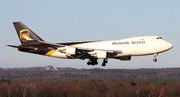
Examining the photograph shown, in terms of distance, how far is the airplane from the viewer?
213 feet

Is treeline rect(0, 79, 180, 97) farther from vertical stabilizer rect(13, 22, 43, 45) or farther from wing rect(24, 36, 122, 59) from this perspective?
wing rect(24, 36, 122, 59)

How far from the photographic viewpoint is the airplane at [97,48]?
64938 millimetres

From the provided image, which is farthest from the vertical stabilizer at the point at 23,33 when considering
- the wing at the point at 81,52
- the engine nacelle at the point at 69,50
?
the engine nacelle at the point at 69,50

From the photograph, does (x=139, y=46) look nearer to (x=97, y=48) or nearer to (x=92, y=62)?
(x=97, y=48)

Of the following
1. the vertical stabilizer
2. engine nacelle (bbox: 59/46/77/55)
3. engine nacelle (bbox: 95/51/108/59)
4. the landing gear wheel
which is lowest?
the landing gear wheel

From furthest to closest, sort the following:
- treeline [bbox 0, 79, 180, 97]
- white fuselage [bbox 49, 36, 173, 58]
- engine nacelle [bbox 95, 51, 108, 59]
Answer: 1. treeline [bbox 0, 79, 180, 97]
2. engine nacelle [bbox 95, 51, 108, 59]
3. white fuselage [bbox 49, 36, 173, 58]

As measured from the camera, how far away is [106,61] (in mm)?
69312

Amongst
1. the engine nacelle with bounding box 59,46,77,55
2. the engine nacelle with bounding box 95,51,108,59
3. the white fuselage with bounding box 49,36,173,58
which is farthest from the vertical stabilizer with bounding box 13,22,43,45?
the white fuselage with bounding box 49,36,173,58

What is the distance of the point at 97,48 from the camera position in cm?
6869

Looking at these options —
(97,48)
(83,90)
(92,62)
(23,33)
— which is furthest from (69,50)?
(83,90)

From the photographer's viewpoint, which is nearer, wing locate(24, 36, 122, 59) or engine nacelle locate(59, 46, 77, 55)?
wing locate(24, 36, 122, 59)

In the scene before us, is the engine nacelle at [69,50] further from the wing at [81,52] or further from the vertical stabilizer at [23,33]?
the vertical stabilizer at [23,33]

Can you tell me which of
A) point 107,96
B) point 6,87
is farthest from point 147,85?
point 6,87

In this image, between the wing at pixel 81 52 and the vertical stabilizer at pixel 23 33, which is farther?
the vertical stabilizer at pixel 23 33
